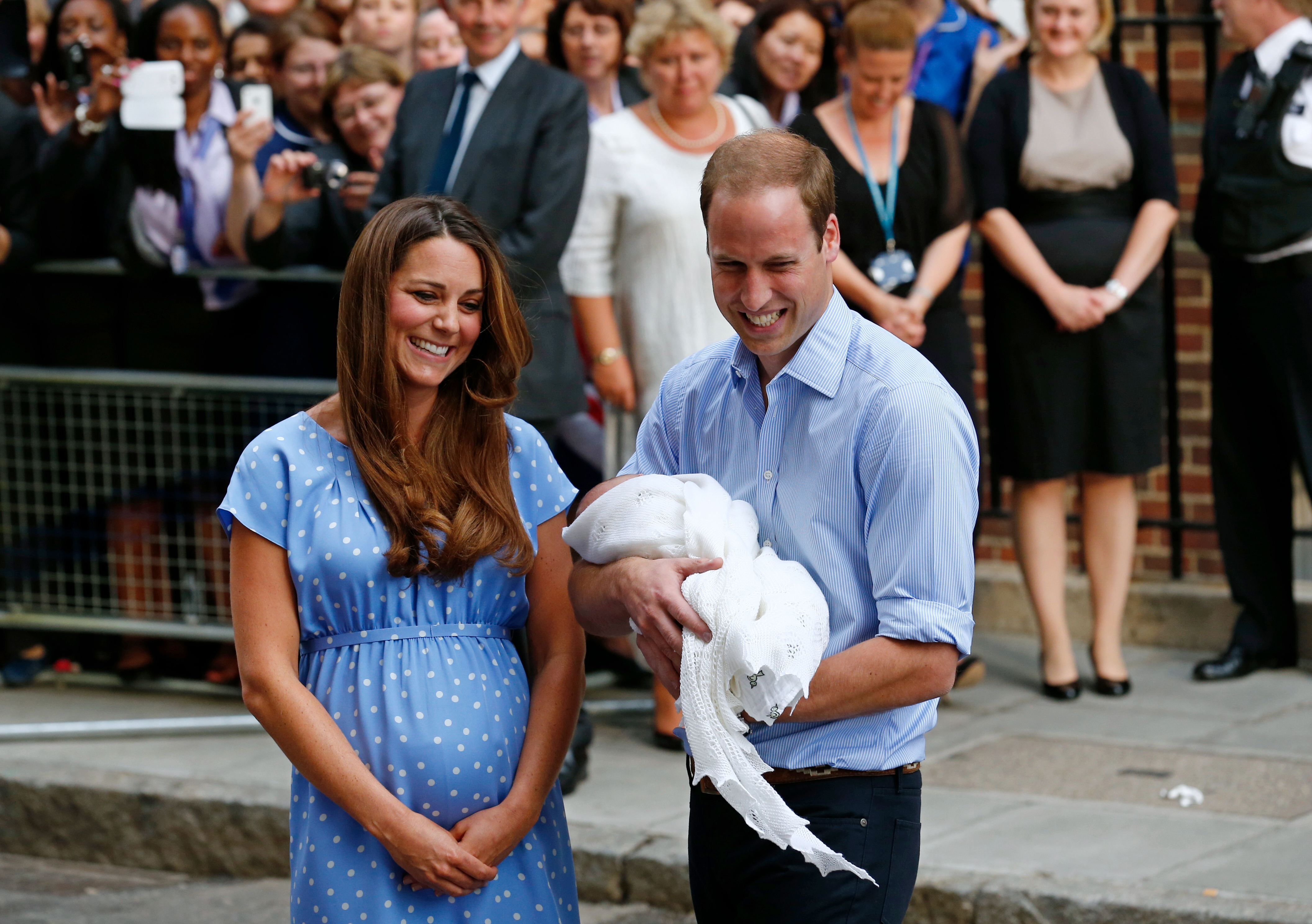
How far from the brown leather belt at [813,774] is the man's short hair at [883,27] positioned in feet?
11.3

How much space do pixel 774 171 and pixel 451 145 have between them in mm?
3077

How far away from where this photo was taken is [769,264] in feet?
7.95

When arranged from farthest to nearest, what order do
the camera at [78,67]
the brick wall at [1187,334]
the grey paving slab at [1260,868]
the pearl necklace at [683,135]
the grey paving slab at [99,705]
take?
the brick wall at [1187,334], the camera at [78,67], the grey paving slab at [99,705], the pearl necklace at [683,135], the grey paving slab at [1260,868]

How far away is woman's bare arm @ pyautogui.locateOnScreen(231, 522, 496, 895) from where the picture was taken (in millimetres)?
2717

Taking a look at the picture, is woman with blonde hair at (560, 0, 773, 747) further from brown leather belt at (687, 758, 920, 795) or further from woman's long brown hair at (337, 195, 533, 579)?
brown leather belt at (687, 758, 920, 795)

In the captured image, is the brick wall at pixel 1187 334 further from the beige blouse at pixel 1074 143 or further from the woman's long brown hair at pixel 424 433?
the woman's long brown hair at pixel 424 433

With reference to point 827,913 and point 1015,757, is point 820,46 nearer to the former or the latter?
point 1015,757

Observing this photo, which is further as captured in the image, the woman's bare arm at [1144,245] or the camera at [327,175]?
the camera at [327,175]

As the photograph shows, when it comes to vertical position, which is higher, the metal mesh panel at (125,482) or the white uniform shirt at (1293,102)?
the white uniform shirt at (1293,102)

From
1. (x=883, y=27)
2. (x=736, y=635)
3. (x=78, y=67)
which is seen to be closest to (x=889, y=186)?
(x=883, y=27)

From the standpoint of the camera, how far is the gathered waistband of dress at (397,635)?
2.83 meters

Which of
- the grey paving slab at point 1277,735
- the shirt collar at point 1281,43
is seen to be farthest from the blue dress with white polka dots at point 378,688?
the shirt collar at point 1281,43

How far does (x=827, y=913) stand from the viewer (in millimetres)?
2490

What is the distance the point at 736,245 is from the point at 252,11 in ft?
22.9
